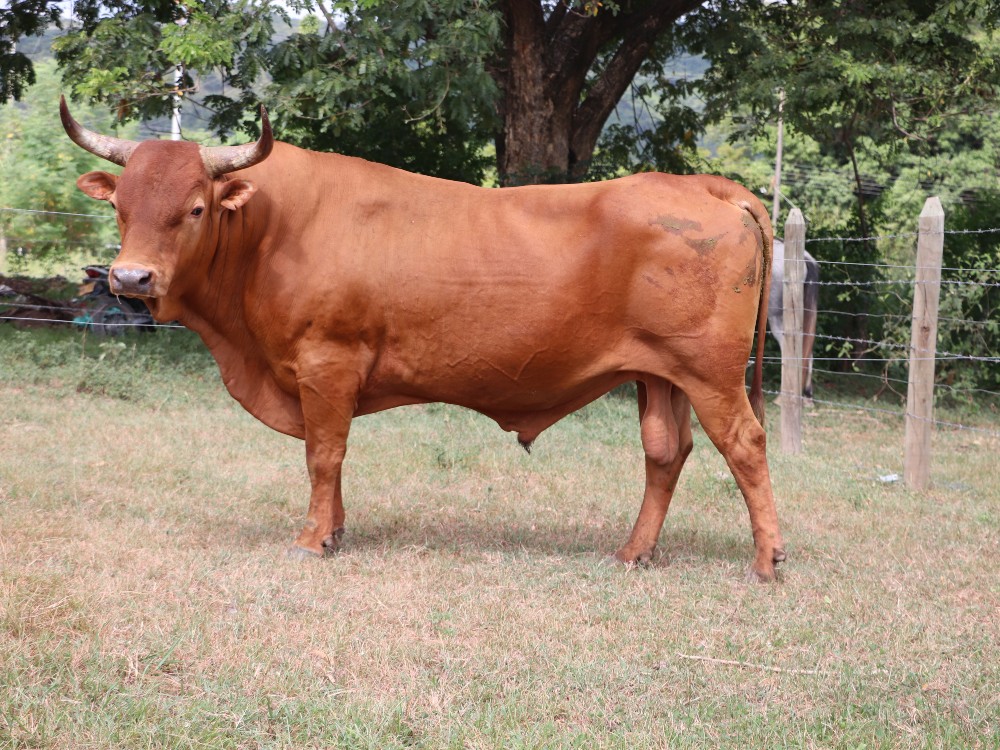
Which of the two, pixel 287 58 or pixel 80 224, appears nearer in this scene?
pixel 287 58

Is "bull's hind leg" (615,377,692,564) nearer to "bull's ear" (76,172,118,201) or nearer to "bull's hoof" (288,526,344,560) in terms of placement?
"bull's hoof" (288,526,344,560)

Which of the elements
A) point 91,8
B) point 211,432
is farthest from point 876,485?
point 91,8

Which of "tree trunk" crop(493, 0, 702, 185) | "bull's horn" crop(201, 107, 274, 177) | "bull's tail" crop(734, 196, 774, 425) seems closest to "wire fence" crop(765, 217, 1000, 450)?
"tree trunk" crop(493, 0, 702, 185)

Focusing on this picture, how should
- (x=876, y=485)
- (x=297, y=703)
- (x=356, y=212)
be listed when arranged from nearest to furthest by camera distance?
(x=297, y=703) → (x=356, y=212) → (x=876, y=485)

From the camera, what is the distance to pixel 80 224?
65.4 feet

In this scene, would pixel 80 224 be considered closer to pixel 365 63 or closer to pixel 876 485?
pixel 365 63

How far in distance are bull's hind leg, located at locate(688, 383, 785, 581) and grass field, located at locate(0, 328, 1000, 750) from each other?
0.18 m

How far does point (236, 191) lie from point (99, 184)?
754 mm

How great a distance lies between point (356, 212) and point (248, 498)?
7.30 feet

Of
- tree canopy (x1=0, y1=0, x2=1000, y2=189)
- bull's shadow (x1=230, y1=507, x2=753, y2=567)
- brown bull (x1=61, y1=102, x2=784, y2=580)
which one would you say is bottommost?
bull's shadow (x1=230, y1=507, x2=753, y2=567)

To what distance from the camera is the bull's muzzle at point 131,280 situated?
5008 mm

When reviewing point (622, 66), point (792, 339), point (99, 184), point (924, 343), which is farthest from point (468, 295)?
point (622, 66)

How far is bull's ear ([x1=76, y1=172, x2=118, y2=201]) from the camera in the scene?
5491mm

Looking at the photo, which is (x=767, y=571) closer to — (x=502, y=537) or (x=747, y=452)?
(x=747, y=452)
